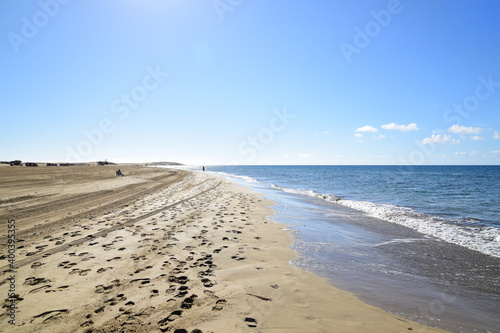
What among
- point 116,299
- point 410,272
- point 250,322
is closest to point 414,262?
point 410,272

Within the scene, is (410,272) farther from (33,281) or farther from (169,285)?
(33,281)

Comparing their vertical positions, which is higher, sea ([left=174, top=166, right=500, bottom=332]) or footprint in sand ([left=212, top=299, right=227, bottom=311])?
footprint in sand ([left=212, top=299, right=227, bottom=311])

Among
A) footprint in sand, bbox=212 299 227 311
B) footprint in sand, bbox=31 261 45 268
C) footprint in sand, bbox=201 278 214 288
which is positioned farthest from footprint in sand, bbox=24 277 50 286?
footprint in sand, bbox=212 299 227 311

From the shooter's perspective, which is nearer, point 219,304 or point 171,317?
point 171,317

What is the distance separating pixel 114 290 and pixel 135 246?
2821 mm

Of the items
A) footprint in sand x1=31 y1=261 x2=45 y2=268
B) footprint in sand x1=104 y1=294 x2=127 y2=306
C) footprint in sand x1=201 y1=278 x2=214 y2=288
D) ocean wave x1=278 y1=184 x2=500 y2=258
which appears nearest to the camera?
footprint in sand x1=104 y1=294 x2=127 y2=306

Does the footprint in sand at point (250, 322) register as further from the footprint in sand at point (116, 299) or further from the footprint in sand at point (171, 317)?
the footprint in sand at point (116, 299)

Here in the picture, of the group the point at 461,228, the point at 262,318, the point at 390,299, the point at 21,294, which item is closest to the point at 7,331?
the point at 21,294

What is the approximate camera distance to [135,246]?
24.2ft

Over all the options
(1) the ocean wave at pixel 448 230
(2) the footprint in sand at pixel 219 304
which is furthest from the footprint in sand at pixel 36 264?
(1) the ocean wave at pixel 448 230

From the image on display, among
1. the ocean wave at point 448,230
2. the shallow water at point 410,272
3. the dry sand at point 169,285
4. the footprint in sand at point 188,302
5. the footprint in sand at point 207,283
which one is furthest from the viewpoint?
the ocean wave at point 448,230

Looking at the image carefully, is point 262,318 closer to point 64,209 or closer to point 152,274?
point 152,274

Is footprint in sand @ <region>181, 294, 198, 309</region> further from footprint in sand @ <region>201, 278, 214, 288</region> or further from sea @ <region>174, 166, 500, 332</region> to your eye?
sea @ <region>174, 166, 500, 332</region>

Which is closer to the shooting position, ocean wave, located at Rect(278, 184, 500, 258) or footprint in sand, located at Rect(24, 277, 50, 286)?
footprint in sand, located at Rect(24, 277, 50, 286)
